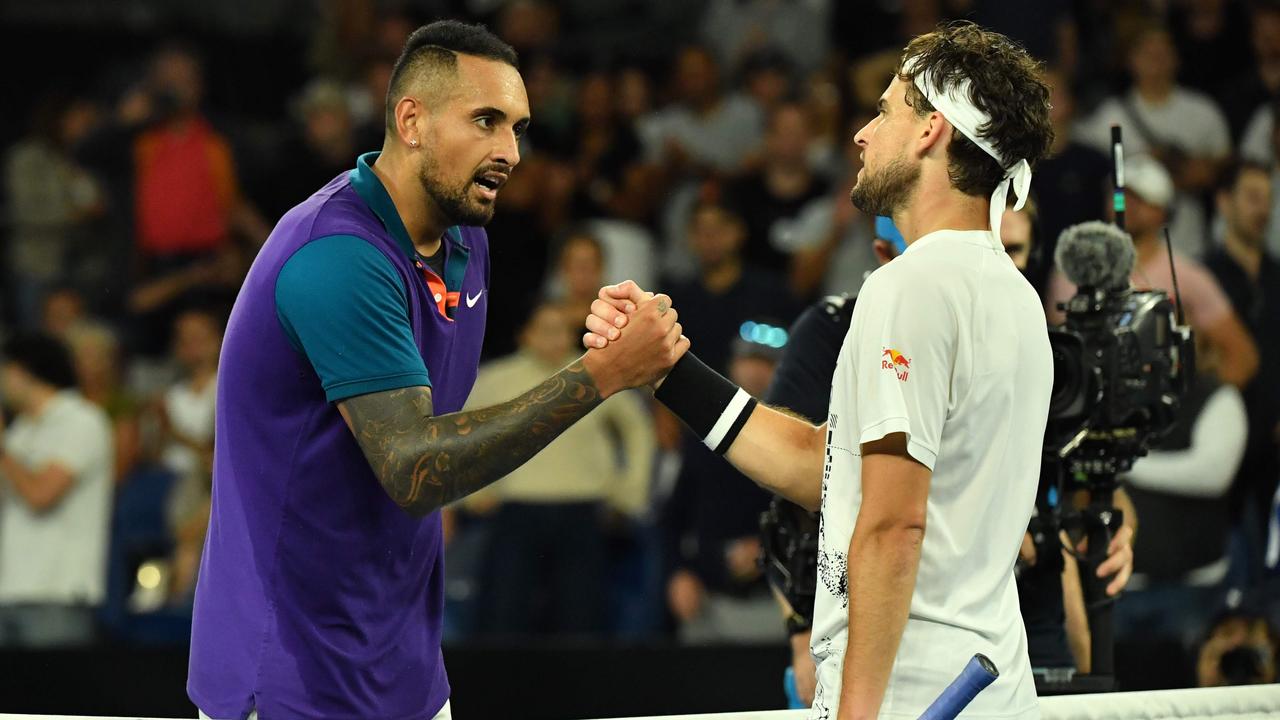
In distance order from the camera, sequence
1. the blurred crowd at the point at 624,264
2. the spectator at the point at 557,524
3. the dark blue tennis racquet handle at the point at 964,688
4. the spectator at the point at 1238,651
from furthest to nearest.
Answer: the spectator at the point at 557,524 < the blurred crowd at the point at 624,264 < the spectator at the point at 1238,651 < the dark blue tennis racquet handle at the point at 964,688

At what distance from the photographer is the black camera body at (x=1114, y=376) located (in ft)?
12.0

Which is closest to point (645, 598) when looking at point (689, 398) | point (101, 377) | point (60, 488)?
point (60, 488)

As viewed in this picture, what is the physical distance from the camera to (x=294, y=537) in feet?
9.50

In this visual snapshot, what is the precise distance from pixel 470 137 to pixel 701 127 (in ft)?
18.7

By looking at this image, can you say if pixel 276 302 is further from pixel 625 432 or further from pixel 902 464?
pixel 625 432

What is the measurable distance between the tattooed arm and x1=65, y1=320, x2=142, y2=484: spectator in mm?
5529

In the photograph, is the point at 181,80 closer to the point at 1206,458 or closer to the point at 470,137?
the point at 1206,458

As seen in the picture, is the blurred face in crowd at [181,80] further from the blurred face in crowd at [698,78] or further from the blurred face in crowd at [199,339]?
the blurred face in crowd at [698,78]

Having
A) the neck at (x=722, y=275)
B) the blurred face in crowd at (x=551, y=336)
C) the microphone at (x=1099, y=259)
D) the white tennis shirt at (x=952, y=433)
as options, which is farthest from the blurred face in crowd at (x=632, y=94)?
the white tennis shirt at (x=952, y=433)

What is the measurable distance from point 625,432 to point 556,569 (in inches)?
27.6

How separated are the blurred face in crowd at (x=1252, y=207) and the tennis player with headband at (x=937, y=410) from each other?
453 cm

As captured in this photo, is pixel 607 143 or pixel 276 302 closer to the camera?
pixel 276 302

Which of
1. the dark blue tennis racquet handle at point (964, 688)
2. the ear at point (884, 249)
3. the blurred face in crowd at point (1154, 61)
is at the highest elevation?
the blurred face in crowd at point (1154, 61)

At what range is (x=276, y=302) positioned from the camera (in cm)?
290
